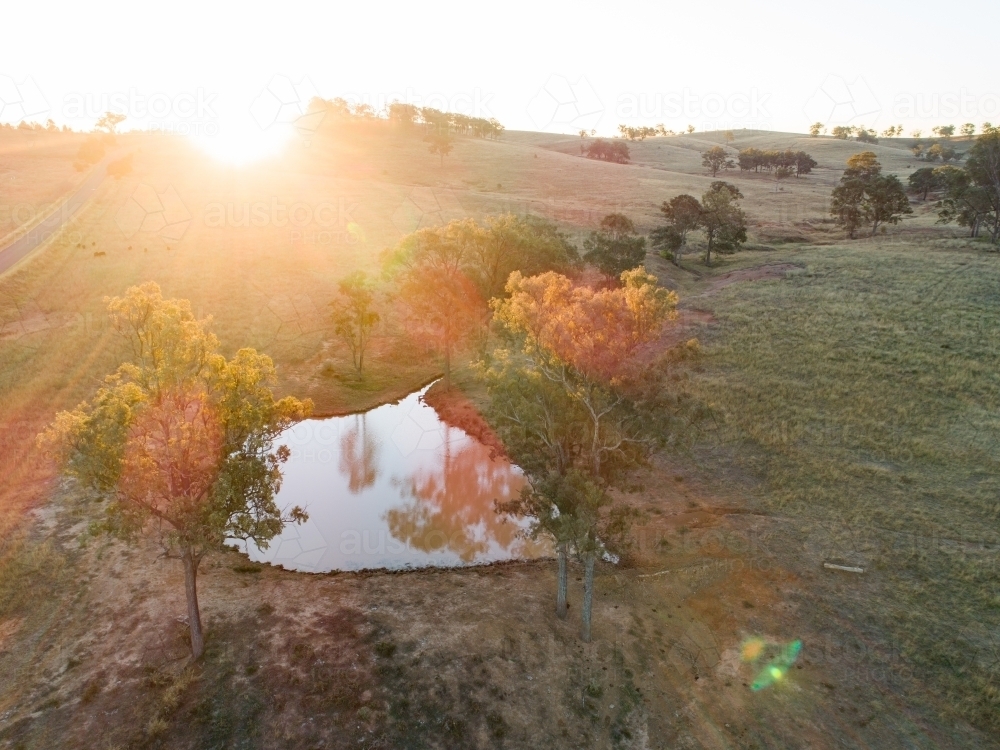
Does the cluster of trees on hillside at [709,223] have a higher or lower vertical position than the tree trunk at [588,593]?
higher

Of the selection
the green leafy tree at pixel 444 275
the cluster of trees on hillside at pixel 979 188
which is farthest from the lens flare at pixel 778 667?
the cluster of trees on hillside at pixel 979 188

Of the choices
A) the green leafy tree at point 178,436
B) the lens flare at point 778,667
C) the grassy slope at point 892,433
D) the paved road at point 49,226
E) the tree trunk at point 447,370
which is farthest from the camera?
the paved road at point 49,226

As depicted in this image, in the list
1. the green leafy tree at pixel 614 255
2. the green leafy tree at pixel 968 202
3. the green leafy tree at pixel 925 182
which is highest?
the green leafy tree at pixel 925 182

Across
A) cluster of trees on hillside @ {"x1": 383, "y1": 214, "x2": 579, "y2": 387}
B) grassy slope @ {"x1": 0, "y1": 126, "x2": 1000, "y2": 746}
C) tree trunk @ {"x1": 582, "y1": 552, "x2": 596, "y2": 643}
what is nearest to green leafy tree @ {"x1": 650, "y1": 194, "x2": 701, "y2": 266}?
grassy slope @ {"x1": 0, "y1": 126, "x2": 1000, "y2": 746}

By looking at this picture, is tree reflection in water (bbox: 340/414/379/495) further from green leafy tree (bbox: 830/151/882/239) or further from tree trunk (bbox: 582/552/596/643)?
green leafy tree (bbox: 830/151/882/239)

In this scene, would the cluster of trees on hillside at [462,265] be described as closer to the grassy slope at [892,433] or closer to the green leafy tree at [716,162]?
the grassy slope at [892,433]

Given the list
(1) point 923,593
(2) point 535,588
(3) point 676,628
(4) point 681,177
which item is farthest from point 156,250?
(4) point 681,177

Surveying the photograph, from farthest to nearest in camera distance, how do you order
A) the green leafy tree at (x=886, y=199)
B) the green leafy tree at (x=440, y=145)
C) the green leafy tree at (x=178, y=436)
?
the green leafy tree at (x=440, y=145) → the green leafy tree at (x=886, y=199) → the green leafy tree at (x=178, y=436)

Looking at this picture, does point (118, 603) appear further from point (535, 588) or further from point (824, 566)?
point (824, 566)

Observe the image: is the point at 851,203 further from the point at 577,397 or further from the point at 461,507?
the point at 577,397
